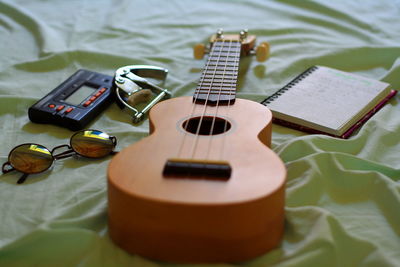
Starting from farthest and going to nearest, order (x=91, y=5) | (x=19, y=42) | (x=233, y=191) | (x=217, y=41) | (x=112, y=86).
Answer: (x=91, y=5) → (x=19, y=42) → (x=217, y=41) → (x=112, y=86) → (x=233, y=191)

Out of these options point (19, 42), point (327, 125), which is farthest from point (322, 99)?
point (19, 42)

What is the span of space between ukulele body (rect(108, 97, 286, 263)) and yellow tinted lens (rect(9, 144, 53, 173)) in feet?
→ 0.66

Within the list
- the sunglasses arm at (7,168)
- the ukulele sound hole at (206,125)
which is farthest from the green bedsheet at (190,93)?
the ukulele sound hole at (206,125)

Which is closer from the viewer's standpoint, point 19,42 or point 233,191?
point 233,191

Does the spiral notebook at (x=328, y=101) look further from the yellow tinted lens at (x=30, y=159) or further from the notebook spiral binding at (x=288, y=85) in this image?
the yellow tinted lens at (x=30, y=159)

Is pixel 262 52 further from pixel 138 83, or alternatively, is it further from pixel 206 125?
pixel 206 125

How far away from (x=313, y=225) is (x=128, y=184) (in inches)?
10.4

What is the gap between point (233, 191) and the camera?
0.64 metres

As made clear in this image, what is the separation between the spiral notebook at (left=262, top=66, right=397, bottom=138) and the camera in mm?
970

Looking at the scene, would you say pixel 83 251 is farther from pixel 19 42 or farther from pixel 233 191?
pixel 19 42

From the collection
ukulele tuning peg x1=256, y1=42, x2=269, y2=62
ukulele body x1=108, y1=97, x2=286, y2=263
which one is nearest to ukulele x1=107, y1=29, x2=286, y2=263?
ukulele body x1=108, y1=97, x2=286, y2=263

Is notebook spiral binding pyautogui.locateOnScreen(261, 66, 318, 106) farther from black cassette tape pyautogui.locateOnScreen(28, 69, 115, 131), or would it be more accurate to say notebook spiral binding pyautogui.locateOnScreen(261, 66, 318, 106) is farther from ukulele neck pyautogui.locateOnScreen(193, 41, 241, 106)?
black cassette tape pyautogui.locateOnScreen(28, 69, 115, 131)

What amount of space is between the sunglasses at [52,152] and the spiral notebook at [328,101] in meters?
0.34

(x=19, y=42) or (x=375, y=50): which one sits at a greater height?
(x=375, y=50)
